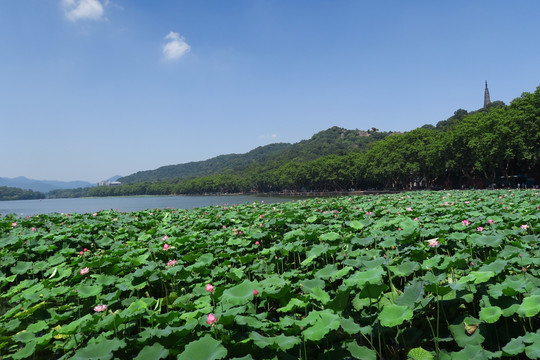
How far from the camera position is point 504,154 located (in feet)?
104

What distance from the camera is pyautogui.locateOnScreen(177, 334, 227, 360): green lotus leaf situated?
1.80m

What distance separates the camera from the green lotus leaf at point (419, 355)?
6.79 ft

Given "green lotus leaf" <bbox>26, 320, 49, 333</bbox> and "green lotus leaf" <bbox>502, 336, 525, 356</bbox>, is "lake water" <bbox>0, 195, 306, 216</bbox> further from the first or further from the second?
"green lotus leaf" <bbox>502, 336, 525, 356</bbox>

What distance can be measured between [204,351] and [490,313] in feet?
6.03

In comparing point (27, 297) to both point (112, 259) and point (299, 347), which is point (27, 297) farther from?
point (299, 347)

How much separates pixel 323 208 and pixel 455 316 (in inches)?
259

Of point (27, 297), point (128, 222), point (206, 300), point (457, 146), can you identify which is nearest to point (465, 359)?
point (206, 300)

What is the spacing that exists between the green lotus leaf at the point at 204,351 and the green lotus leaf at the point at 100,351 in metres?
0.49

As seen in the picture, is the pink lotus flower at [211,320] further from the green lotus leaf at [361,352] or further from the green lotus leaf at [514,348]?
the green lotus leaf at [514,348]

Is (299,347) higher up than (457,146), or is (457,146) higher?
(457,146)

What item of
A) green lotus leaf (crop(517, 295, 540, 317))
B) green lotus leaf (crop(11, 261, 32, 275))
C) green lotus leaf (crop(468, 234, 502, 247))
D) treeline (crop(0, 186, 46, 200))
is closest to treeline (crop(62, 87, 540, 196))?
green lotus leaf (crop(468, 234, 502, 247))

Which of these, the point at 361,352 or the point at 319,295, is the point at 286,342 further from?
the point at 319,295

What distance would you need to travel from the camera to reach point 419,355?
2092mm

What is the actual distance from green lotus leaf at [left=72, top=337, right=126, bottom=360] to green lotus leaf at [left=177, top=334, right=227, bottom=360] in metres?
0.49
